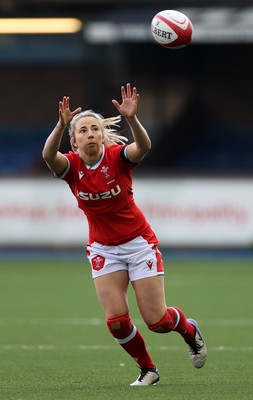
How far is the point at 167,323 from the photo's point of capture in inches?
329

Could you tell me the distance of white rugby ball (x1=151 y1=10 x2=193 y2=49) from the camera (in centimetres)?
891

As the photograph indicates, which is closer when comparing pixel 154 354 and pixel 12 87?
pixel 154 354

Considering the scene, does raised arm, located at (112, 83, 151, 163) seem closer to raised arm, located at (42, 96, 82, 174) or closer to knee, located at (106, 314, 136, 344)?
raised arm, located at (42, 96, 82, 174)

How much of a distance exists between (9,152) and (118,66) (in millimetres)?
3377

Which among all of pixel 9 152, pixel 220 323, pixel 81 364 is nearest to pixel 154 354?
pixel 81 364

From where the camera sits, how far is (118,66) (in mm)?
23562

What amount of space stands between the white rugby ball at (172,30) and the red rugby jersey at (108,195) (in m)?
1.04

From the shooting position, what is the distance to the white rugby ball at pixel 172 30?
8914 millimetres

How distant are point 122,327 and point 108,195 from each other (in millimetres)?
950

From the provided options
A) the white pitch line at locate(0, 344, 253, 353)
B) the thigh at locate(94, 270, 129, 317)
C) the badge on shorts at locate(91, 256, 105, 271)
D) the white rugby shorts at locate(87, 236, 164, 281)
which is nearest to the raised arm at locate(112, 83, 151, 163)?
the white rugby shorts at locate(87, 236, 164, 281)

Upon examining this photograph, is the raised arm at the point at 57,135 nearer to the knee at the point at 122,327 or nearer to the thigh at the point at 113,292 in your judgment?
the thigh at the point at 113,292

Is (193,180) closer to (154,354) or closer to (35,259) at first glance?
(35,259)

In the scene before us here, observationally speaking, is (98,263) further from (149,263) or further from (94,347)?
(94,347)

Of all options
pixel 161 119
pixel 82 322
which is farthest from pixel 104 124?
pixel 161 119
